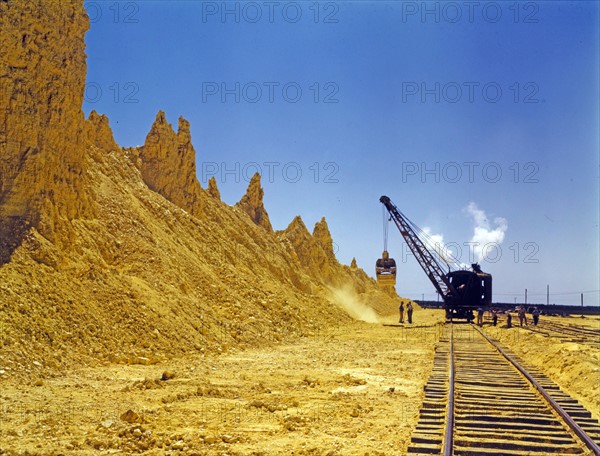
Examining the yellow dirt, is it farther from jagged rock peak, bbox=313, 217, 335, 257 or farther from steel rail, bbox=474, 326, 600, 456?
jagged rock peak, bbox=313, 217, 335, 257

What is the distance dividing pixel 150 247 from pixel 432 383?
14.7m

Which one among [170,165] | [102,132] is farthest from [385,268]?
[102,132]

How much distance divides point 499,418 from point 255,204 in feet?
150

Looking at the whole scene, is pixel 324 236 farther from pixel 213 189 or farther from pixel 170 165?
pixel 170 165

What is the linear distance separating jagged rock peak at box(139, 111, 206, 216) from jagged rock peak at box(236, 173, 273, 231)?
14976 mm

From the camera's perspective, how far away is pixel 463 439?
7.71m

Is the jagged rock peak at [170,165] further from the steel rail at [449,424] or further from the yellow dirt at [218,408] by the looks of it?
the steel rail at [449,424]

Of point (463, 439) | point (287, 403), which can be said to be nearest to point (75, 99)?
point (287, 403)

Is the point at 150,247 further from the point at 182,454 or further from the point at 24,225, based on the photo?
the point at 182,454

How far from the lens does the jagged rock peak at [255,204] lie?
53188 millimetres

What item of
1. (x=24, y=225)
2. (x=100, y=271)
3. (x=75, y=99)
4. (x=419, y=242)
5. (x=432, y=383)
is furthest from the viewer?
(x=419, y=242)

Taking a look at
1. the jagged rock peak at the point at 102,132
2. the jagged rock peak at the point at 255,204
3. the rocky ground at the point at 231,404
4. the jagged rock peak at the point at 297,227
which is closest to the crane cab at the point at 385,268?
the jagged rock peak at the point at 255,204

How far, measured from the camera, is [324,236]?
240 feet

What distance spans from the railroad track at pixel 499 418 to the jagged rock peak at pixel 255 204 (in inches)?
1570
